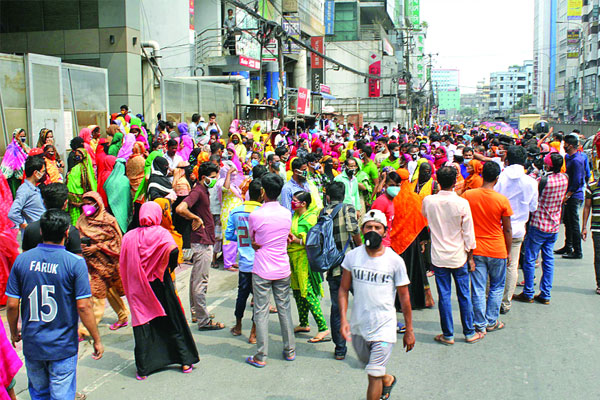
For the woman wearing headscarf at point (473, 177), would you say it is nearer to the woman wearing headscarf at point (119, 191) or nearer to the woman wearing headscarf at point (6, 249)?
the woman wearing headscarf at point (119, 191)

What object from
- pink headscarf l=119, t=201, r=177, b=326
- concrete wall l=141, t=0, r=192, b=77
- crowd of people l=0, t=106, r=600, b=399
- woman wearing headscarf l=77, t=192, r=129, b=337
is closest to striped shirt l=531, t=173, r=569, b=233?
crowd of people l=0, t=106, r=600, b=399

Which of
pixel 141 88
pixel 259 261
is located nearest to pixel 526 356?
pixel 259 261

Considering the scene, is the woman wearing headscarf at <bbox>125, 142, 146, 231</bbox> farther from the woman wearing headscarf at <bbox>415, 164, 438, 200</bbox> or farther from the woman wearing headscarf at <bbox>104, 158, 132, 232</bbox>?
the woman wearing headscarf at <bbox>415, 164, 438, 200</bbox>

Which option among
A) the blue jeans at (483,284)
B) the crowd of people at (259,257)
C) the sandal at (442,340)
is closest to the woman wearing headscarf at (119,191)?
the crowd of people at (259,257)

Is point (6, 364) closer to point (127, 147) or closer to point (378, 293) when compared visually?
point (378, 293)

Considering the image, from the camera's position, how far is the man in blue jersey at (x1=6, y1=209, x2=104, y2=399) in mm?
4047

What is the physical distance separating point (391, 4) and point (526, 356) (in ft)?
253

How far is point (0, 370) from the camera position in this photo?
358cm

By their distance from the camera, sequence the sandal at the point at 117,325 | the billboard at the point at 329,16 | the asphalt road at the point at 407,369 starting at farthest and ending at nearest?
1. the billboard at the point at 329,16
2. the sandal at the point at 117,325
3. the asphalt road at the point at 407,369

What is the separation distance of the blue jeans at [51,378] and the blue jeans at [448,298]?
11.9ft

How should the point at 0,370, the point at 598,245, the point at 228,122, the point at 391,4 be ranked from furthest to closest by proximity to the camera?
the point at 391,4
the point at 228,122
the point at 598,245
the point at 0,370

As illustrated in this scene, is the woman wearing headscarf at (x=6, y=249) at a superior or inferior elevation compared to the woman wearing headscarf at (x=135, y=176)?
Result: inferior

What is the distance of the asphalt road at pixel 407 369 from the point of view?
5.10 m

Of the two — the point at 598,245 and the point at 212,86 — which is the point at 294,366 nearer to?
the point at 598,245
